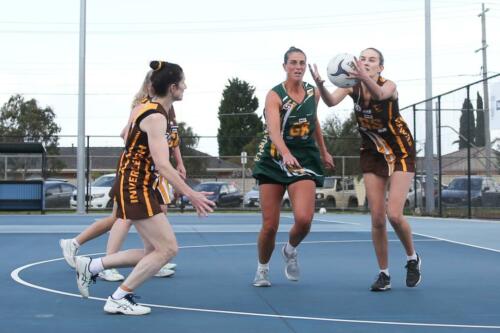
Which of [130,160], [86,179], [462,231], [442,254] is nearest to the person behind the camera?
[130,160]

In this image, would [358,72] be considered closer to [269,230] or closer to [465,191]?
[269,230]

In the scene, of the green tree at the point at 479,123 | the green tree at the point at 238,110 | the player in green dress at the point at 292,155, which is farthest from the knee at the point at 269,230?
the green tree at the point at 238,110

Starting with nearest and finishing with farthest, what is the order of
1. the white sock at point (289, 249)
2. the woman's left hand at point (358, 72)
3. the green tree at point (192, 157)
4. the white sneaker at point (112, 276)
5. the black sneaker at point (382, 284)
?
the woman's left hand at point (358, 72) → the black sneaker at point (382, 284) → the white sock at point (289, 249) → the white sneaker at point (112, 276) → the green tree at point (192, 157)

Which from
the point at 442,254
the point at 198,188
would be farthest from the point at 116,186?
the point at 198,188

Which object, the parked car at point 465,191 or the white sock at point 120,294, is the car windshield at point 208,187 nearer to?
the parked car at point 465,191

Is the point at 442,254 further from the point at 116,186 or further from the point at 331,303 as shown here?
the point at 116,186

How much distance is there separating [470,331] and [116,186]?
255cm

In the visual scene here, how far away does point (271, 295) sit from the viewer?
6.71m

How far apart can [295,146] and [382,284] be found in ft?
4.54

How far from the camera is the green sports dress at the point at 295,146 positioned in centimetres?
713

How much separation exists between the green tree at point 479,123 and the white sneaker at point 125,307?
15.5 m

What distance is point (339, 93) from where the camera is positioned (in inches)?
279

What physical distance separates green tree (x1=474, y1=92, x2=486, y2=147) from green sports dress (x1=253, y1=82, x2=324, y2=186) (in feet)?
44.2

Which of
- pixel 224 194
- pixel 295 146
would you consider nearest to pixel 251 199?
pixel 224 194
